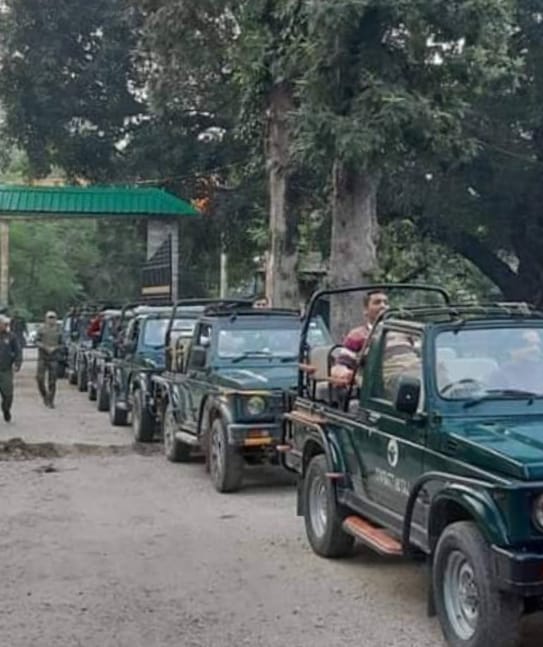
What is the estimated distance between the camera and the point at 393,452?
7199mm

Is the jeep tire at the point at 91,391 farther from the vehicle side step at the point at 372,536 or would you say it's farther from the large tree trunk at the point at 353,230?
the vehicle side step at the point at 372,536

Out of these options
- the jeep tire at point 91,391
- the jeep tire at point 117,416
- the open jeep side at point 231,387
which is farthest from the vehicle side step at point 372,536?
the jeep tire at point 91,391

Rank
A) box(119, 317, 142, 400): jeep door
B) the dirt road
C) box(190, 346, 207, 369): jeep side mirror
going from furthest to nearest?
box(119, 317, 142, 400): jeep door, box(190, 346, 207, 369): jeep side mirror, the dirt road

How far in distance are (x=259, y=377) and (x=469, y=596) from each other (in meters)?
6.17

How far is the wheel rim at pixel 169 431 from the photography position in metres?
14.2

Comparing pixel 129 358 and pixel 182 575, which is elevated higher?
pixel 129 358

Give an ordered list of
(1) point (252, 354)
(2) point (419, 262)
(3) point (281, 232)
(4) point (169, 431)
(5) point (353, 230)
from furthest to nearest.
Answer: (2) point (419, 262)
(3) point (281, 232)
(5) point (353, 230)
(4) point (169, 431)
(1) point (252, 354)

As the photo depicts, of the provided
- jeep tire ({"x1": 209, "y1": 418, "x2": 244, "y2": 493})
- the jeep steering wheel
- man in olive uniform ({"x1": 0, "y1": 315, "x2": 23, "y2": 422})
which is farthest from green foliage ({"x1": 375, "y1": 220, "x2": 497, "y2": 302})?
the jeep steering wheel

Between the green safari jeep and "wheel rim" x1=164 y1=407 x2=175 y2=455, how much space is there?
5315 millimetres

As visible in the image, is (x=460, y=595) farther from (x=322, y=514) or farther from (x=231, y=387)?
(x=231, y=387)

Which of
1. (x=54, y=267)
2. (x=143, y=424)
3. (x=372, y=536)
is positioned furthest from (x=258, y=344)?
(x=54, y=267)

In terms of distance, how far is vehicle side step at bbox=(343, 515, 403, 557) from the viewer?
23.4 ft

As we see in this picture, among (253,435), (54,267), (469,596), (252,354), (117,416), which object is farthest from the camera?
(54,267)

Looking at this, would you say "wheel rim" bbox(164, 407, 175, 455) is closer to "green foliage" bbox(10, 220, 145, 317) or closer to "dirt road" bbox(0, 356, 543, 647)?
"dirt road" bbox(0, 356, 543, 647)
